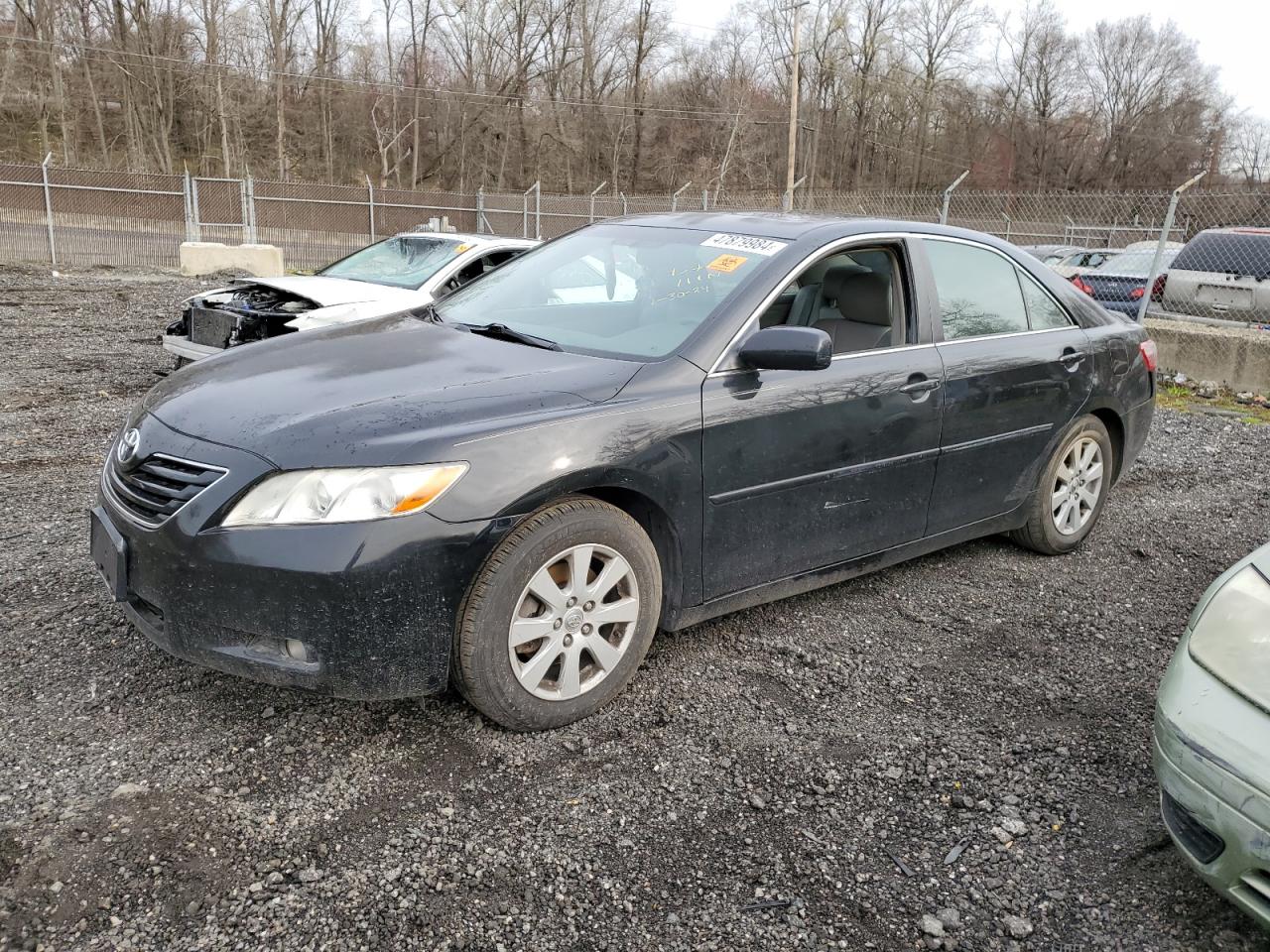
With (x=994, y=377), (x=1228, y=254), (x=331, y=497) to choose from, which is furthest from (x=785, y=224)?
(x=1228, y=254)

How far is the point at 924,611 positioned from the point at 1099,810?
1403 millimetres

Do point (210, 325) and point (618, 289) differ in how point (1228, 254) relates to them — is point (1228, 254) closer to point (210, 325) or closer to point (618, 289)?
point (618, 289)

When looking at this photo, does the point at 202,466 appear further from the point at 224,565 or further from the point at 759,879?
the point at 759,879

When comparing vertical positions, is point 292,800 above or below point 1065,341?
below

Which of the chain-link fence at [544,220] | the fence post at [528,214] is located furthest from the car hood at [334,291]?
the fence post at [528,214]

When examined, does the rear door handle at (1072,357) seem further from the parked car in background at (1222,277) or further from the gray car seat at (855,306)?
the parked car in background at (1222,277)

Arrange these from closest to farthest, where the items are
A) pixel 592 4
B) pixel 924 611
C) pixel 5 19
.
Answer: pixel 924 611, pixel 5 19, pixel 592 4

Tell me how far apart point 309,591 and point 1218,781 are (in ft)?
7.26

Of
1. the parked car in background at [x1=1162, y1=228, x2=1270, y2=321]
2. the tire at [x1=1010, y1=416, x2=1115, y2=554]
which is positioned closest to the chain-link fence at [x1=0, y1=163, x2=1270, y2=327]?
the parked car in background at [x1=1162, y1=228, x2=1270, y2=321]

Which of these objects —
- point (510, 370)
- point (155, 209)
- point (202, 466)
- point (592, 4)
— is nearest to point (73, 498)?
point (202, 466)

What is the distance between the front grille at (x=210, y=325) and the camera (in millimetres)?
→ 6828

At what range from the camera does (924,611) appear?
4094 mm

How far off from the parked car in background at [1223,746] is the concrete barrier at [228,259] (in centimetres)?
1904

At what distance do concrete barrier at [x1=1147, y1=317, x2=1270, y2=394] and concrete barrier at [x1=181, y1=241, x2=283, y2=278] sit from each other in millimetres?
15651
